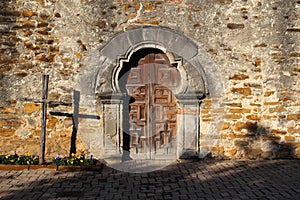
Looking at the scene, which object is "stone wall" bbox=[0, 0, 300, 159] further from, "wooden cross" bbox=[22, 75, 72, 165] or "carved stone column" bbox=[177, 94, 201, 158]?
"wooden cross" bbox=[22, 75, 72, 165]

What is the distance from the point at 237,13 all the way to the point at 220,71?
3.98 ft

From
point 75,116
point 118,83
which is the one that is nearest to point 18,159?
point 75,116

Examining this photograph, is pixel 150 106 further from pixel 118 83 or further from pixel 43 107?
pixel 43 107

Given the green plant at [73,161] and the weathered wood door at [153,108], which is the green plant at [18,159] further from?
the weathered wood door at [153,108]

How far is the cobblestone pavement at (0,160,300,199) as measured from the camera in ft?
14.5

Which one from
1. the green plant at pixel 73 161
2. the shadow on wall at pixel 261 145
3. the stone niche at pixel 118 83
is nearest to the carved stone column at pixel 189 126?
the stone niche at pixel 118 83

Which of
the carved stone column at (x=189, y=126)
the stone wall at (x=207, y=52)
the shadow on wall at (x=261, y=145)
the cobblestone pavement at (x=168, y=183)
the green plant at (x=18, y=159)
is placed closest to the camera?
the cobblestone pavement at (x=168, y=183)

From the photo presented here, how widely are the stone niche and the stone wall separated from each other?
13cm

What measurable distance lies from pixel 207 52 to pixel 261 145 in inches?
86.6

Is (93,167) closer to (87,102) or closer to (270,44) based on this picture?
(87,102)

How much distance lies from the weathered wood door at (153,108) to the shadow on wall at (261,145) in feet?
4.66

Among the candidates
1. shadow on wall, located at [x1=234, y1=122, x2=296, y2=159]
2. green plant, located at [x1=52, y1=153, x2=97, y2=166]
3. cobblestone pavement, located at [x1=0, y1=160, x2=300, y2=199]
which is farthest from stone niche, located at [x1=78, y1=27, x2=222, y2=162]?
shadow on wall, located at [x1=234, y1=122, x2=296, y2=159]

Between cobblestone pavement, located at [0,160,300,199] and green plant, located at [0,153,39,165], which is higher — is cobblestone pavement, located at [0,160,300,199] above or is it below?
below

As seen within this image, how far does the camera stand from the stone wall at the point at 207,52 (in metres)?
6.05
